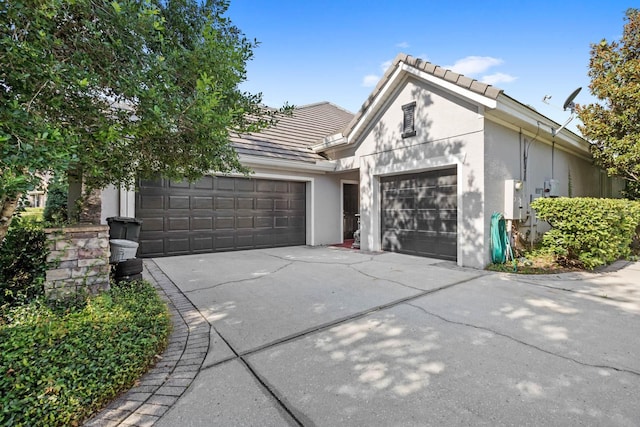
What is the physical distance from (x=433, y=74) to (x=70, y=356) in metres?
7.78

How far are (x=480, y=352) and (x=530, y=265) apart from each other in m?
4.74

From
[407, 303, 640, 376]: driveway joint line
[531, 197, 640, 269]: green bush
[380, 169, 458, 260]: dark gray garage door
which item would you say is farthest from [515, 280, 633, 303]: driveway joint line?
[407, 303, 640, 376]: driveway joint line

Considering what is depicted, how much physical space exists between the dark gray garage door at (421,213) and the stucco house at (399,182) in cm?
3

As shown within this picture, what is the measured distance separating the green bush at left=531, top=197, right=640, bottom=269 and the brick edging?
22.4 feet

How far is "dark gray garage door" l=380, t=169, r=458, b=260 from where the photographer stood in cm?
713

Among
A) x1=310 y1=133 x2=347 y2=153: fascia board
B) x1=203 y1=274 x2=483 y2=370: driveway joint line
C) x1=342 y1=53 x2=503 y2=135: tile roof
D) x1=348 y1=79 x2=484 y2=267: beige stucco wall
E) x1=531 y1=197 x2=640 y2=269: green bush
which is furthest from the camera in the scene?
x1=310 y1=133 x2=347 y2=153: fascia board

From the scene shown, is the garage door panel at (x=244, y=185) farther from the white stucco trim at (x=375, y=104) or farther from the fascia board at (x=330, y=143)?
the white stucco trim at (x=375, y=104)

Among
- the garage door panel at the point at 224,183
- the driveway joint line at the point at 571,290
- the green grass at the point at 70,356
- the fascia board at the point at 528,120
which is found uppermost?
the fascia board at the point at 528,120

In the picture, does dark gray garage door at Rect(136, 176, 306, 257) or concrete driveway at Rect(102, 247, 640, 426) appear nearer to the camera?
concrete driveway at Rect(102, 247, 640, 426)

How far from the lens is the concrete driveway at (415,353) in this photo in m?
2.00

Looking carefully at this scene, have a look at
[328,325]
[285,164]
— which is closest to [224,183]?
[285,164]

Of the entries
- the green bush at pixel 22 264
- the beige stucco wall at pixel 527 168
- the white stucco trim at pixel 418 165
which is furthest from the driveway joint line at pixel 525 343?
the green bush at pixel 22 264

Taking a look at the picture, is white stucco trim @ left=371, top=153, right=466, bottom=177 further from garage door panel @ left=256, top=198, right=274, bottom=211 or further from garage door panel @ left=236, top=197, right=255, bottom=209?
garage door panel @ left=236, top=197, right=255, bottom=209

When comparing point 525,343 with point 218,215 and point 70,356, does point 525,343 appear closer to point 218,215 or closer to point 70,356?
point 70,356
